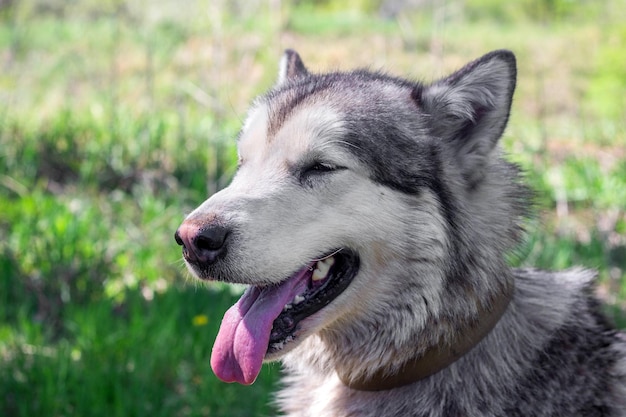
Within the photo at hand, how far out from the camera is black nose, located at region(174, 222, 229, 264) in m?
2.45

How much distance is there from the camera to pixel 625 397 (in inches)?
103

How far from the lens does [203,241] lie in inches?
97.3

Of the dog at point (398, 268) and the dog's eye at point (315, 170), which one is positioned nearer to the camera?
the dog at point (398, 268)

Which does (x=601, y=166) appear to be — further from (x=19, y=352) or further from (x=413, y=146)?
(x=19, y=352)

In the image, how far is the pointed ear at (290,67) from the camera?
343 cm

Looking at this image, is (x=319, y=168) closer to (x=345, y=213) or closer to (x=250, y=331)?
(x=345, y=213)

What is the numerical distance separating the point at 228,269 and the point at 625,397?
1488 millimetres

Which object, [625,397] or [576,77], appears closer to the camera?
[625,397]

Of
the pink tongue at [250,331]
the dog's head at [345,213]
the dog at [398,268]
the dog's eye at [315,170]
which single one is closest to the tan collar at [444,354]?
the dog at [398,268]

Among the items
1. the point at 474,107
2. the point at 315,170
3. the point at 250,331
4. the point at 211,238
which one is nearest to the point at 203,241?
the point at 211,238

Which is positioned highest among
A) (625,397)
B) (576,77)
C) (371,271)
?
(371,271)

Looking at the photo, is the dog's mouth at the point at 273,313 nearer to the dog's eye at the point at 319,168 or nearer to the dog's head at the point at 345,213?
the dog's head at the point at 345,213

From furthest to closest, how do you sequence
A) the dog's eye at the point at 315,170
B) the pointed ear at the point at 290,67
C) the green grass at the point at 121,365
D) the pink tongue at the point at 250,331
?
the green grass at the point at 121,365 → the pointed ear at the point at 290,67 → the dog's eye at the point at 315,170 → the pink tongue at the point at 250,331

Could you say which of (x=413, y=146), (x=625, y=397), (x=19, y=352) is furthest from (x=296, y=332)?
(x=19, y=352)
